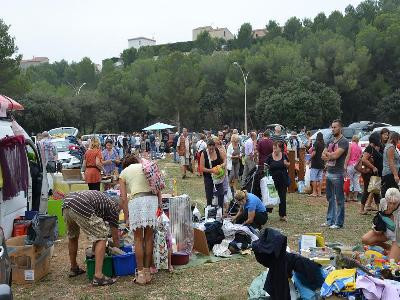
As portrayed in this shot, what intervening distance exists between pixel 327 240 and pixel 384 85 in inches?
1793

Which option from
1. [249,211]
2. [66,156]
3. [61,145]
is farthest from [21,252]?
[61,145]

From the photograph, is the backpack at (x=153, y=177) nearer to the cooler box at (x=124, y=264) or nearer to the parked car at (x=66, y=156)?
the cooler box at (x=124, y=264)

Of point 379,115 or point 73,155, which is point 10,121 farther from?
point 379,115

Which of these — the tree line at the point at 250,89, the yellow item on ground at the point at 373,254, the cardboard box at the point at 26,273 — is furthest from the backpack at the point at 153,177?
the tree line at the point at 250,89

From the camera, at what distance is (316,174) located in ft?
41.3

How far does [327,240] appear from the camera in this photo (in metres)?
8.01

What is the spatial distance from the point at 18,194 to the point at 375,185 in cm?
696

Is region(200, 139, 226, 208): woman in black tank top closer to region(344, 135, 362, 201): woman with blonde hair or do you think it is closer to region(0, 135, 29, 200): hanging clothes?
region(0, 135, 29, 200): hanging clothes

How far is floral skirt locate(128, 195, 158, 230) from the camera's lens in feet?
20.1

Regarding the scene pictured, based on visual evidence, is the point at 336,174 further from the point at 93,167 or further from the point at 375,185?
the point at 93,167

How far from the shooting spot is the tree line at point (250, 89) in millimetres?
45281

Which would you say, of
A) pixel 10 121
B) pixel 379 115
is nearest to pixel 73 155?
pixel 10 121

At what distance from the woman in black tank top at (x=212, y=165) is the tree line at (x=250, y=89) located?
32.8m

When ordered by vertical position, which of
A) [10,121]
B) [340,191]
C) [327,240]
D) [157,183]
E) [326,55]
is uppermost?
[326,55]
